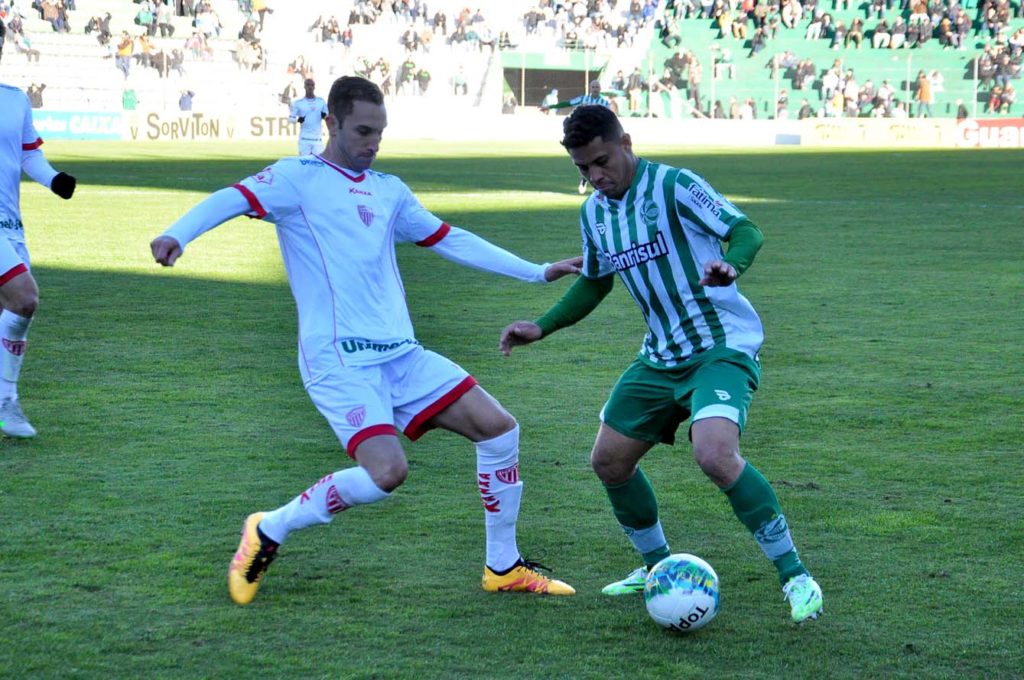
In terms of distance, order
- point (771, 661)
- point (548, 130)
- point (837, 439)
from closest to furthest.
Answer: point (771, 661) → point (837, 439) → point (548, 130)

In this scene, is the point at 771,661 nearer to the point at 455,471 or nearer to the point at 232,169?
the point at 455,471

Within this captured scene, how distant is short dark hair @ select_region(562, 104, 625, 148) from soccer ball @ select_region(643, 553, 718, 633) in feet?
4.62

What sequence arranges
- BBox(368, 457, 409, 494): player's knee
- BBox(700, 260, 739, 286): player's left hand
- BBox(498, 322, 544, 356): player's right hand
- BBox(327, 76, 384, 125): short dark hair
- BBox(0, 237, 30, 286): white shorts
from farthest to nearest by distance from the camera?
BBox(0, 237, 30, 286): white shorts
BBox(498, 322, 544, 356): player's right hand
BBox(327, 76, 384, 125): short dark hair
BBox(368, 457, 409, 494): player's knee
BBox(700, 260, 739, 286): player's left hand

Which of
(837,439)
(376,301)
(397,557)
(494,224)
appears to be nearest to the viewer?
(376,301)

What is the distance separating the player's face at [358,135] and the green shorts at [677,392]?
3.86ft

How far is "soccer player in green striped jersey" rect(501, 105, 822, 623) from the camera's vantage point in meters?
4.37

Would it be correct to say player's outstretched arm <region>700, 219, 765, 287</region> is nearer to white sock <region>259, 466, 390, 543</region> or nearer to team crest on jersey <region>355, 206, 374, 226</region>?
team crest on jersey <region>355, 206, 374, 226</region>

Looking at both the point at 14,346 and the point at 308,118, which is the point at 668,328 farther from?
the point at 308,118

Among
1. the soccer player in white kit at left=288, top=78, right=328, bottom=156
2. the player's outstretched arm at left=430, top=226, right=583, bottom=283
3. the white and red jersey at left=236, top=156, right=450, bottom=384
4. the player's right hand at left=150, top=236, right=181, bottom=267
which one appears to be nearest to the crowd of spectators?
the soccer player in white kit at left=288, top=78, right=328, bottom=156

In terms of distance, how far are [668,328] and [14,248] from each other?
4045 mm

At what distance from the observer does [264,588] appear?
471 centimetres

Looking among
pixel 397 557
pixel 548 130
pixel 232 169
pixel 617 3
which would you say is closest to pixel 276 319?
pixel 397 557

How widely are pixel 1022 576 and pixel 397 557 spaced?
222 centimetres

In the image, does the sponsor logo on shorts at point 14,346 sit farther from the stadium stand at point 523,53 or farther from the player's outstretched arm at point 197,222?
the stadium stand at point 523,53
